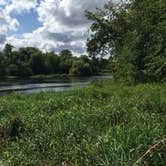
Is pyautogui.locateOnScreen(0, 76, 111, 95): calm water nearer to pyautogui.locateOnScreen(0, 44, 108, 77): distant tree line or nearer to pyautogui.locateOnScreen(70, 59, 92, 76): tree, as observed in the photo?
pyautogui.locateOnScreen(70, 59, 92, 76): tree

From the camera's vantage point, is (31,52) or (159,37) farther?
(31,52)

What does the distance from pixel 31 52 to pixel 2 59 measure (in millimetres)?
11806

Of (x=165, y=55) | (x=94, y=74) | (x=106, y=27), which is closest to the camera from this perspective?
(x=165, y=55)

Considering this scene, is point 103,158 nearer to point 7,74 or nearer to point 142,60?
point 142,60

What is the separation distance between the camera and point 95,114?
34.1ft

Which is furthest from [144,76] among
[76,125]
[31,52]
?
[31,52]

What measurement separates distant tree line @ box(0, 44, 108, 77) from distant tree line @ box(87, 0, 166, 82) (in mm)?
46058

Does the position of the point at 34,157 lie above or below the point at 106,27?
below

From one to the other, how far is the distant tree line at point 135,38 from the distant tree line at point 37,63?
1813 inches

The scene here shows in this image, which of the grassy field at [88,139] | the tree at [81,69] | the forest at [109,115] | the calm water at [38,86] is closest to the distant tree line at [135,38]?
the forest at [109,115]

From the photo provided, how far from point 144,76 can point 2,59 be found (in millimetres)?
67768

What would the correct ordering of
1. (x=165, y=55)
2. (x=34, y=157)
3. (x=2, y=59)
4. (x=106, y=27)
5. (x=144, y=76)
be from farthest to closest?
1. (x=2, y=59)
2. (x=106, y=27)
3. (x=144, y=76)
4. (x=165, y=55)
5. (x=34, y=157)

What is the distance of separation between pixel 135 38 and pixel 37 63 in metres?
70.6

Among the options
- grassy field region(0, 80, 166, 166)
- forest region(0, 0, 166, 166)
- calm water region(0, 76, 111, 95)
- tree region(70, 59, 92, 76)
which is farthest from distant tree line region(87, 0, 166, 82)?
tree region(70, 59, 92, 76)
